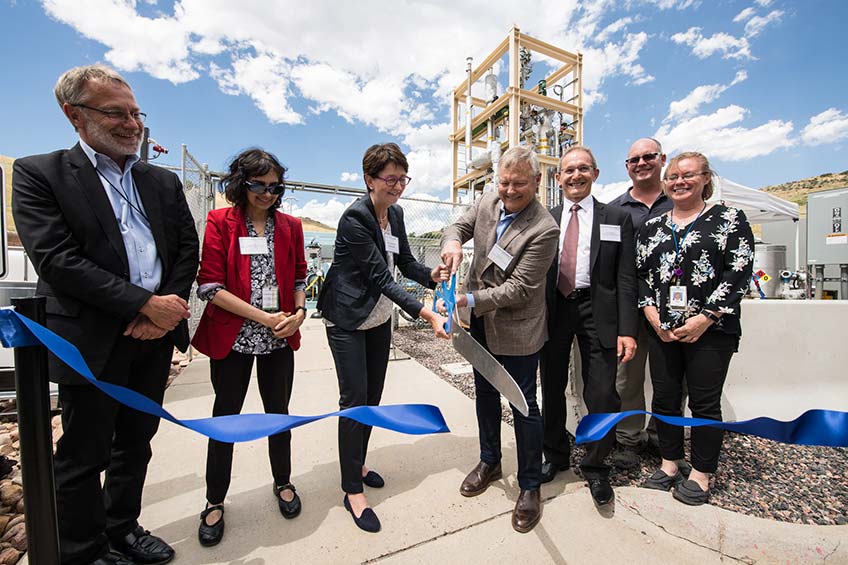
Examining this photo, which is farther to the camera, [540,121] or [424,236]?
[540,121]

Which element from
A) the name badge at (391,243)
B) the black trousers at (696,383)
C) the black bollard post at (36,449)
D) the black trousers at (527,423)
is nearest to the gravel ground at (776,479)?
the black trousers at (696,383)

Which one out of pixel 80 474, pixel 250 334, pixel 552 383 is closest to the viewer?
pixel 80 474

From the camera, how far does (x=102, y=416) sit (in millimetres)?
1503

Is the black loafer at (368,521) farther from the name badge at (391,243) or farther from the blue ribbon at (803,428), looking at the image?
the name badge at (391,243)

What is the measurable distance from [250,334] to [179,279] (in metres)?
0.40

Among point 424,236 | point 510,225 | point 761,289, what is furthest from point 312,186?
point 761,289

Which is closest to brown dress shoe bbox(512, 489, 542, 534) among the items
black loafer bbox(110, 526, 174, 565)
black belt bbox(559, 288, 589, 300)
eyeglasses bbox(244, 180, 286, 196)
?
black belt bbox(559, 288, 589, 300)

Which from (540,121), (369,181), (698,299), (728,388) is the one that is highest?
(540,121)

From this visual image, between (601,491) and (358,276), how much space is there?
1738 mm

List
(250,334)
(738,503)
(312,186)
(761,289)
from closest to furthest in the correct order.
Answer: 1. (250,334)
2. (738,503)
3. (312,186)
4. (761,289)

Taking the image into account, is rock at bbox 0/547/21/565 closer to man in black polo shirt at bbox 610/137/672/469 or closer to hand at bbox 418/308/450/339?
hand at bbox 418/308/450/339

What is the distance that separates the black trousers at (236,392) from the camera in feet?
6.14

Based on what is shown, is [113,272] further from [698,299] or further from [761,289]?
[761,289]

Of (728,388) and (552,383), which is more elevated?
(552,383)
